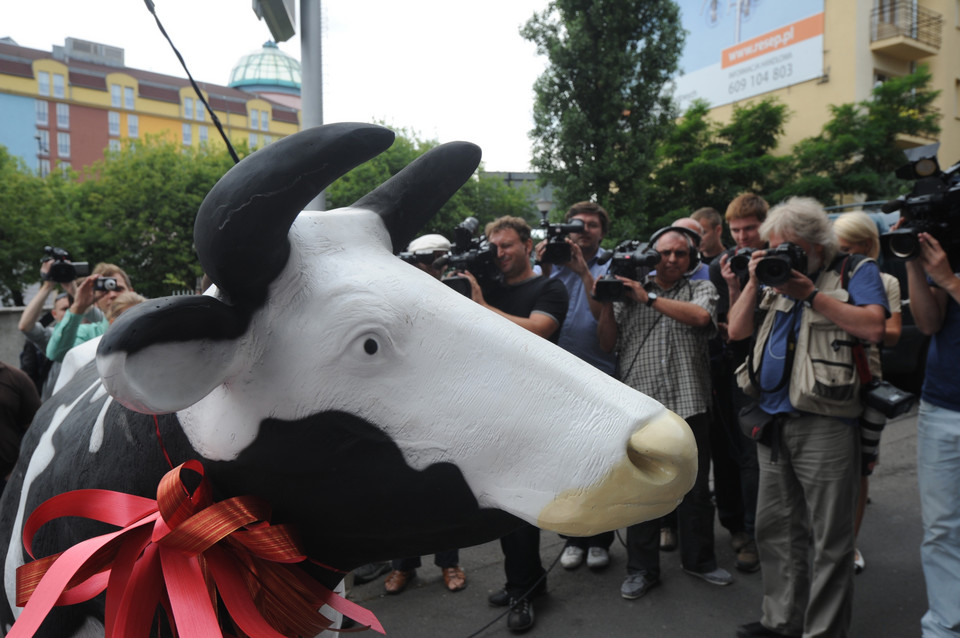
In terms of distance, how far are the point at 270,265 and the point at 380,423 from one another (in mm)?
342

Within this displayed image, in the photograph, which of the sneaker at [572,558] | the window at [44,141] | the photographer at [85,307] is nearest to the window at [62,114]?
the window at [44,141]

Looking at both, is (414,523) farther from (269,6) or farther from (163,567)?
(269,6)

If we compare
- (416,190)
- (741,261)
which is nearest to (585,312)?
(741,261)

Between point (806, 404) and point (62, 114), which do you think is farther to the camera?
point (62, 114)

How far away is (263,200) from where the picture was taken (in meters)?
1.04

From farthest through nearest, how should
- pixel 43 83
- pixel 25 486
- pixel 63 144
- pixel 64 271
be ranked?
1. pixel 63 144
2. pixel 43 83
3. pixel 64 271
4. pixel 25 486

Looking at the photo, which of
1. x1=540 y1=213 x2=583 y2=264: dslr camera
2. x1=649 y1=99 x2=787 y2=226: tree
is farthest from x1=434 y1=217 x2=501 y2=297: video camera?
x1=649 y1=99 x2=787 y2=226: tree

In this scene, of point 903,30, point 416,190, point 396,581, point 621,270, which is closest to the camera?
point 416,190

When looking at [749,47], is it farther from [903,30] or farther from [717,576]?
[717,576]

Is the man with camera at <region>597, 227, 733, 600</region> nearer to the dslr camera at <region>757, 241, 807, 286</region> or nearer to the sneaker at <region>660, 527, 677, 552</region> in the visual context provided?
the sneaker at <region>660, 527, 677, 552</region>

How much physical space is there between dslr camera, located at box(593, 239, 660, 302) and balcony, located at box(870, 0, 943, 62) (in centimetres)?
2191

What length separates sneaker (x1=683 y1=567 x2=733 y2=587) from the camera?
415cm

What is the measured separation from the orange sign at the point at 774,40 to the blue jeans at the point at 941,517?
76.3 feet

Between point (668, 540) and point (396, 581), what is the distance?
6.88 feet
